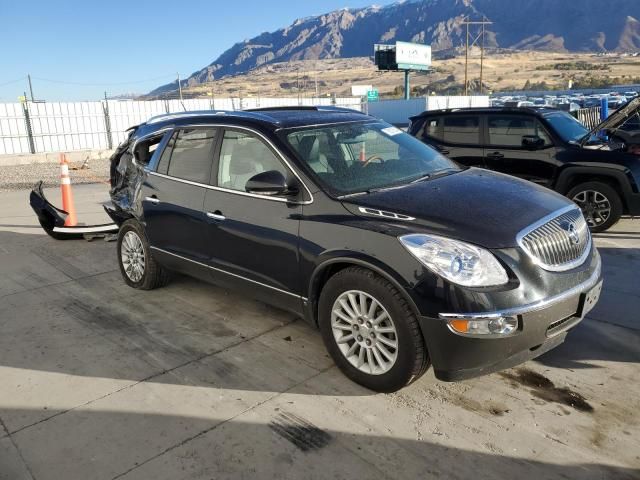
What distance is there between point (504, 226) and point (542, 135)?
5144 millimetres

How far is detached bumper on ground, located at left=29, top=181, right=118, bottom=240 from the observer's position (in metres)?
7.56

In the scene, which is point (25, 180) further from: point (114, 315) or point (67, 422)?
point (67, 422)

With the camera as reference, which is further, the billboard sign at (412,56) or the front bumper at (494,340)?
the billboard sign at (412,56)

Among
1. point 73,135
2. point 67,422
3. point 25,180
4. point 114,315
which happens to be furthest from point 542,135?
point 73,135

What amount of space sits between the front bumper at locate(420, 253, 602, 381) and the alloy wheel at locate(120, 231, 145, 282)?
3.38 m

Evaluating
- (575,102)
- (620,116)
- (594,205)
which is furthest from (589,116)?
(575,102)

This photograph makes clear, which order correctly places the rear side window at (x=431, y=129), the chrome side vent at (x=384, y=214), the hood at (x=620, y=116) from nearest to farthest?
the chrome side vent at (x=384, y=214) < the hood at (x=620, y=116) < the rear side window at (x=431, y=129)

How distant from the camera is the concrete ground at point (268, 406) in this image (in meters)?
2.87

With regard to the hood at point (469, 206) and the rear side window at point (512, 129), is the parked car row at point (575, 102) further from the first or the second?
the hood at point (469, 206)

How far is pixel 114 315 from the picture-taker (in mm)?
4996

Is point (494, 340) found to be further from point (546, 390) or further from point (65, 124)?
point (65, 124)

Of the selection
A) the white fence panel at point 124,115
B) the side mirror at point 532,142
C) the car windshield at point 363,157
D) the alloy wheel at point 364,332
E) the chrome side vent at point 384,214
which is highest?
the white fence panel at point 124,115

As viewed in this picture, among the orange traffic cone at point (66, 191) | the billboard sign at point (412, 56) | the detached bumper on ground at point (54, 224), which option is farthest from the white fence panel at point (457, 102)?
the detached bumper on ground at point (54, 224)

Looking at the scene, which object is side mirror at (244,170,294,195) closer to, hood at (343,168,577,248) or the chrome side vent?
hood at (343,168,577,248)
